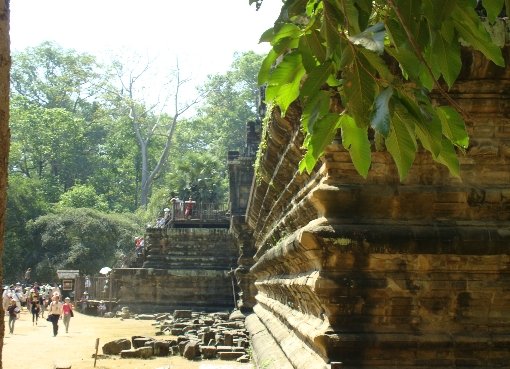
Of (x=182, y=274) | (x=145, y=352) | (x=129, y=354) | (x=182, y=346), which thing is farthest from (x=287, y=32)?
(x=182, y=274)

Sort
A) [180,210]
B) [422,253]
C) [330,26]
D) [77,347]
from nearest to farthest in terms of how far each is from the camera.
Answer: [330,26]
[422,253]
[77,347]
[180,210]

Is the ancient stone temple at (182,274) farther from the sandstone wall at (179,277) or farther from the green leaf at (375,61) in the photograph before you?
the green leaf at (375,61)

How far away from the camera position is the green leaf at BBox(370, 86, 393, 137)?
1.95 metres

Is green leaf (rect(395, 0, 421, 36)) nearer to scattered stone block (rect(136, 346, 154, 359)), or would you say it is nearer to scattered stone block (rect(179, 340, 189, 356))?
scattered stone block (rect(136, 346, 154, 359))

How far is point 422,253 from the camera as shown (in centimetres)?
419

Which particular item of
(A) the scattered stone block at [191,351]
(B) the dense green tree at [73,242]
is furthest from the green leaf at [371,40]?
(B) the dense green tree at [73,242]

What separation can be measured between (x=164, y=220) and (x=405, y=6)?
3474cm

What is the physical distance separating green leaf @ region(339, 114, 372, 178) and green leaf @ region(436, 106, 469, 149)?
26 centimetres

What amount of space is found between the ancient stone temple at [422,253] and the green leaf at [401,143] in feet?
6.07

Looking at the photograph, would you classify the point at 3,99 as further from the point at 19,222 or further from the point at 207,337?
the point at 19,222

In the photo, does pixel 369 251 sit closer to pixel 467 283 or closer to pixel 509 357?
pixel 467 283

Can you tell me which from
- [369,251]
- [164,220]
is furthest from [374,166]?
[164,220]

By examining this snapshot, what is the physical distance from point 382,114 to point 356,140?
477 millimetres

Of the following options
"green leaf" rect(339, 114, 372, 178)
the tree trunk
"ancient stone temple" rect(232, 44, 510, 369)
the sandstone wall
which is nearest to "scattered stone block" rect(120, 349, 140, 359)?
"ancient stone temple" rect(232, 44, 510, 369)
